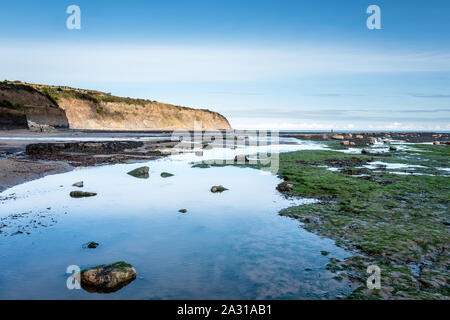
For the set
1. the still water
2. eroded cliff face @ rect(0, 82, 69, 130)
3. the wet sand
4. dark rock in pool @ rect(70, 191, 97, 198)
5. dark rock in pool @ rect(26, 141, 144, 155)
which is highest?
eroded cliff face @ rect(0, 82, 69, 130)

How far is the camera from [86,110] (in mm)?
136250

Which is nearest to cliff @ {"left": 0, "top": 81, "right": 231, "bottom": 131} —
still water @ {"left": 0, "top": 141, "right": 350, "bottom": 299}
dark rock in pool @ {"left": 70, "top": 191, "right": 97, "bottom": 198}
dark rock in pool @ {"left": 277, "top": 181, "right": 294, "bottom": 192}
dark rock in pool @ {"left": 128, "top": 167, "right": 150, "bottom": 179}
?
dark rock in pool @ {"left": 128, "top": 167, "right": 150, "bottom": 179}

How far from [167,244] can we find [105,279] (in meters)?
3.15

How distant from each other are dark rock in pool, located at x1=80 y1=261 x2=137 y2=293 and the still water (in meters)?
0.18

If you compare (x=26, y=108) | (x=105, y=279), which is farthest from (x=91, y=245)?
(x=26, y=108)

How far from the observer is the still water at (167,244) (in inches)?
277

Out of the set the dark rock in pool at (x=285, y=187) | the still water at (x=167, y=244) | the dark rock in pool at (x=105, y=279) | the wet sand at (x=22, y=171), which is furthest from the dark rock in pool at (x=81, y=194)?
the dark rock in pool at (x=285, y=187)

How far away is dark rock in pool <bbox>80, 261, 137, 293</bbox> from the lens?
695cm

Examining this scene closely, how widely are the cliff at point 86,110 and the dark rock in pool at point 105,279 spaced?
8352 cm

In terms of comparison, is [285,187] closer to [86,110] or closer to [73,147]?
[73,147]

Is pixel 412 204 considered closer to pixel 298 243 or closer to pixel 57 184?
pixel 298 243

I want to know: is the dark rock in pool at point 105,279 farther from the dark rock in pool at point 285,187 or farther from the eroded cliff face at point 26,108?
the eroded cliff face at point 26,108

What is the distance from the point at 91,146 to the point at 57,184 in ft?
83.4

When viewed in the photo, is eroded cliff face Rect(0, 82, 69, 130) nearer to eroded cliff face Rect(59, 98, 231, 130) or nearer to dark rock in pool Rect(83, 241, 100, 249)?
eroded cliff face Rect(59, 98, 231, 130)
